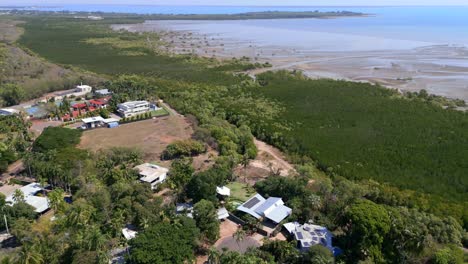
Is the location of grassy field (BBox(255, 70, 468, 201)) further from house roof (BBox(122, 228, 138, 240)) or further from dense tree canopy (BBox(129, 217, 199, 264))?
house roof (BBox(122, 228, 138, 240))

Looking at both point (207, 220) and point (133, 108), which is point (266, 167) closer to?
point (207, 220)

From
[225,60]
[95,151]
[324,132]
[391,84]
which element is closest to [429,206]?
[324,132]

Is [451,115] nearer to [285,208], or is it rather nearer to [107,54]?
[285,208]

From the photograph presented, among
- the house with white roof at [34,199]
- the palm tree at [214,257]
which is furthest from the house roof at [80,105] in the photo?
the palm tree at [214,257]

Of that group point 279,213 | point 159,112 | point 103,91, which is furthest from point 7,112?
point 279,213

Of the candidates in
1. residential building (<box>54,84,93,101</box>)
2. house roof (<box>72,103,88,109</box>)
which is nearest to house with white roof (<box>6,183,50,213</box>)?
house roof (<box>72,103,88,109</box>)

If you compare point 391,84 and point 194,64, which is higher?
point 391,84
